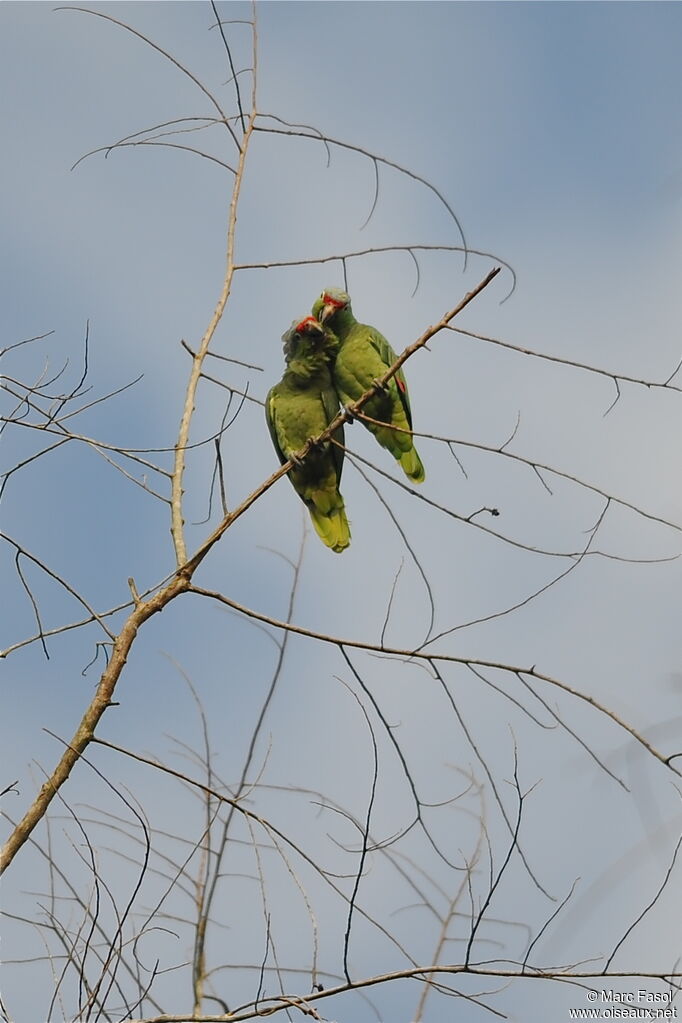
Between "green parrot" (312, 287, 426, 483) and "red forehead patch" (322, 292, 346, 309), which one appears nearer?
"green parrot" (312, 287, 426, 483)

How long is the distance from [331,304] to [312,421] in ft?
2.00

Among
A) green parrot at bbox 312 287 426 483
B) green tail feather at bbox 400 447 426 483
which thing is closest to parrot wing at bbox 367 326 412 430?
green parrot at bbox 312 287 426 483

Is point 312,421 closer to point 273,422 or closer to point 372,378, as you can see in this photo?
point 273,422

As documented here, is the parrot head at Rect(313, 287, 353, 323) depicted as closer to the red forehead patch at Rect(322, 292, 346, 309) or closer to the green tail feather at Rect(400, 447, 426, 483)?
the red forehead patch at Rect(322, 292, 346, 309)

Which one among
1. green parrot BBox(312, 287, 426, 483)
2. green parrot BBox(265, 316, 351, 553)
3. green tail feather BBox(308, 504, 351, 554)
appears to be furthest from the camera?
green tail feather BBox(308, 504, 351, 554)

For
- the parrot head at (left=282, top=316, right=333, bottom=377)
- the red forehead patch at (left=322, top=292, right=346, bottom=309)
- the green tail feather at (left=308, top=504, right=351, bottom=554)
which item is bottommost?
the green tail feather at (left=308, top=504, right=351, bottom=554)

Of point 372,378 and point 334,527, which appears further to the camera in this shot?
point 334,527

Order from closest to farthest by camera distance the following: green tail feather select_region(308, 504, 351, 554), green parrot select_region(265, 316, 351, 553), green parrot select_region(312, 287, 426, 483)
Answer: green parrot select_region(312, 287, 426, 483) < green parrot select_region(265, 316, 351, 553) < green tail feather select_region(308, 504, 351, 554)

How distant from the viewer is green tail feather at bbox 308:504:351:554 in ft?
17.3

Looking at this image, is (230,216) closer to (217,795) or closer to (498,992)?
(217,795)

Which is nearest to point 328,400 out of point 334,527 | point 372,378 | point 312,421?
point 312,421

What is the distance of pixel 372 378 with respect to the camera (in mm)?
5027

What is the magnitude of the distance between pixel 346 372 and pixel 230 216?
1.55 metres

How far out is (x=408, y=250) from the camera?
341 cm
